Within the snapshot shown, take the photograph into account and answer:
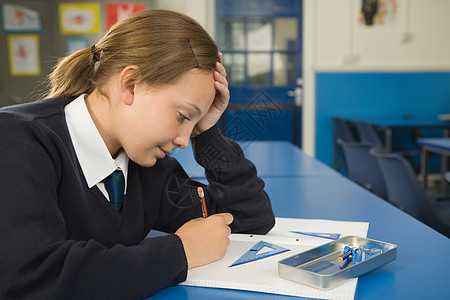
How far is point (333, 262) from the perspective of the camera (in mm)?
828

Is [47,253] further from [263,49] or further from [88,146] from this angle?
[263,49]

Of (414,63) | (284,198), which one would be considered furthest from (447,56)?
(284,198)

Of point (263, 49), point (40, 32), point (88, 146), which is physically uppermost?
point (40, 32)

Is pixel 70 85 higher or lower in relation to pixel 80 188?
higher

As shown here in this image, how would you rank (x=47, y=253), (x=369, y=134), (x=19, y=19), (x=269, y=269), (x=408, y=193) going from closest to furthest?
(x=47, y=253) < (x=269, y=269) < (x=408, y=193) < (x=369, y=134) < (x=19, y=19)

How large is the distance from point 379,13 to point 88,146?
5.17 m

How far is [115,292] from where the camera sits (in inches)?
26.5

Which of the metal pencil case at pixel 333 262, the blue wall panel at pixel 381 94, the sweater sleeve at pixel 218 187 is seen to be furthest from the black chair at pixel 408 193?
the blue wall panel at pixel 381 94

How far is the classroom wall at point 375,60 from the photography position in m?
5.42

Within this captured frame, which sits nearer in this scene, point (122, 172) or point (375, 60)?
point (122, 172)

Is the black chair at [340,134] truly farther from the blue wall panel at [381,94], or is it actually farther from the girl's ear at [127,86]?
the girl's ear at [127,86]

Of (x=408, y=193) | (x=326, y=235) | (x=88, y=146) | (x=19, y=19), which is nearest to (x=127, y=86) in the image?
(x=88, y=146)

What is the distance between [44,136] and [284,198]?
86cm

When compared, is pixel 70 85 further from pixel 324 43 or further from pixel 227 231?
pixel 324 43
